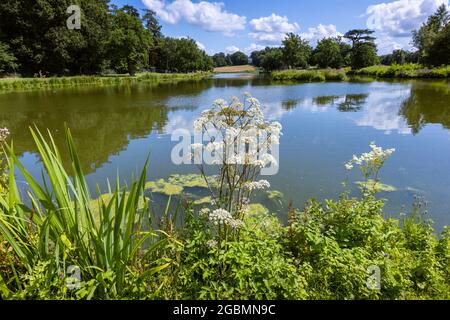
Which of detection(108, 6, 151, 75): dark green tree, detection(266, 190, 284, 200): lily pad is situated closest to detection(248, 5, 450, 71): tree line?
detection(108, 6, 151, 75): dark green tree

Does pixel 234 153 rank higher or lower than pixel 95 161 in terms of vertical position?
higher

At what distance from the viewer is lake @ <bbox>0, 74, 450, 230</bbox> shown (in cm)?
474

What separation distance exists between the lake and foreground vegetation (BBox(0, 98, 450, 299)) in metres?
1.02

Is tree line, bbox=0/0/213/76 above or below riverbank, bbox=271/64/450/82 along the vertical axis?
above

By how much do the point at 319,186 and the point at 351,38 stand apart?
72508 mm

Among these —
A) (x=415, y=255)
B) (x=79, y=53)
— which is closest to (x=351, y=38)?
(x=79, y=53)

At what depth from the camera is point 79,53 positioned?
118 feet

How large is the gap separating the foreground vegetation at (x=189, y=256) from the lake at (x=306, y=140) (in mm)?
1016

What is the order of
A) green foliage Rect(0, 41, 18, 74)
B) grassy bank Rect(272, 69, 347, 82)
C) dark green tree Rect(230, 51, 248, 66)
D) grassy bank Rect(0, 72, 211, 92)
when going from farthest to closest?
dark green tree Rect(230, 51, 248, 66) → grassy bank Rect(272, 69, 347, 82) → green foliage Rect(0, 41, 18, 74) → grassy bank Rect(0, 72, 211, 92)

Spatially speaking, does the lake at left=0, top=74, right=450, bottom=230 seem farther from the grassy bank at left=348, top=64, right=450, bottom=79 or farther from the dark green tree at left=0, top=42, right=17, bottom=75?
the grassy bank at left=348, top=64, right=450, bottom=79

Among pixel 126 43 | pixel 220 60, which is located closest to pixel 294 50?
pixel 126 43

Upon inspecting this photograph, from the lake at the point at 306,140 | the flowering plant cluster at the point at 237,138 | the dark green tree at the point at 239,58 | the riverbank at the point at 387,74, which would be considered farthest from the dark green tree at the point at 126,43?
the dark green tree at the point at 239,58

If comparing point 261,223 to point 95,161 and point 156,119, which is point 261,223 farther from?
point 156,119

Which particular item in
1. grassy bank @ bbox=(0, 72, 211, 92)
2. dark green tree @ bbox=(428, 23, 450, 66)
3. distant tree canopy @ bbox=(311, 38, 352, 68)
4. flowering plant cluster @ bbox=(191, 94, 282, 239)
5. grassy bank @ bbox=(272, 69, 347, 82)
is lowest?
flowering plant cluster @ bbox=(191, 94, 282, 239)
